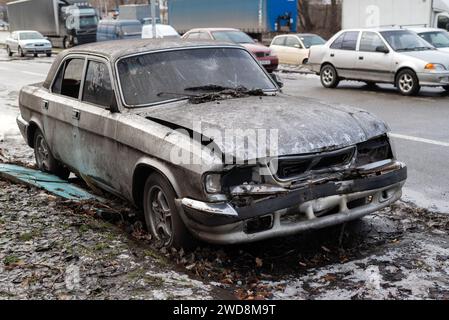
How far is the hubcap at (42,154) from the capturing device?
6484 millimetres

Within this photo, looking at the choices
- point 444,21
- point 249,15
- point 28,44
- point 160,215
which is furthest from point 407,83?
point 28,44

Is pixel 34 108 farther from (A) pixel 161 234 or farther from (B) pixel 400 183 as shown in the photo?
(B) pixel 400 183

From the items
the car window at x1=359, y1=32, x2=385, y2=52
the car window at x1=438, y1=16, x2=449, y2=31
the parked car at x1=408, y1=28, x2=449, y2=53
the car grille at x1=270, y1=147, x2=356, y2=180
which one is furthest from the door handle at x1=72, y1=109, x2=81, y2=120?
the car window at x1=438, y1=16, x2=449, y2=31

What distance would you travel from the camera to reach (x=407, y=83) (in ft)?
43.7

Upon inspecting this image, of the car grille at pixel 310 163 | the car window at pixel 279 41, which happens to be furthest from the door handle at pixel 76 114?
the car window at pixel 279 41

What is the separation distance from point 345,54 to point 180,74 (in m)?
10.7

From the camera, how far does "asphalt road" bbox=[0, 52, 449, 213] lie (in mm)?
6101

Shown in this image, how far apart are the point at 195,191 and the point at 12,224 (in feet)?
6.23

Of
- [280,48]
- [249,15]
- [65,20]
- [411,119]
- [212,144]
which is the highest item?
[249,15]

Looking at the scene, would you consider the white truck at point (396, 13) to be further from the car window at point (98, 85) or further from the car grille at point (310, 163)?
the car grille at point (310, 163)

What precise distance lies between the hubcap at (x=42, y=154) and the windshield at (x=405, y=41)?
9895 millimetres

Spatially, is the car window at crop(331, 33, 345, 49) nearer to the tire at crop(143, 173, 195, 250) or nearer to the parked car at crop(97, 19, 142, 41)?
the tire at crop(143, 173, 195, 250)

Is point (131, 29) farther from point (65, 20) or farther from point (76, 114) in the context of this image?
point (76, 114)
